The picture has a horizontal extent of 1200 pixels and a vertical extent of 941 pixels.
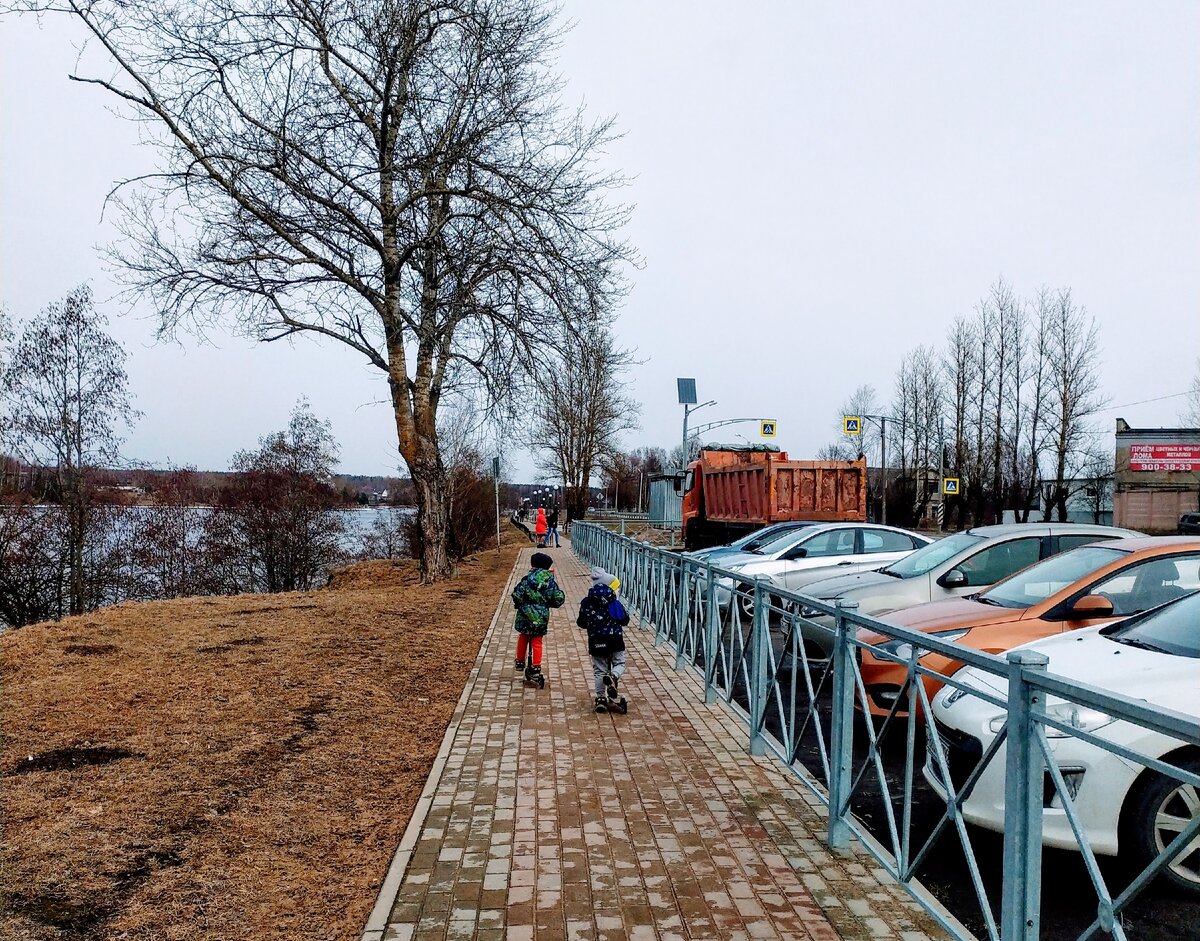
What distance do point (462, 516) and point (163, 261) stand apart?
18.0m

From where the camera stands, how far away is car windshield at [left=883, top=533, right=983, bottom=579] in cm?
872

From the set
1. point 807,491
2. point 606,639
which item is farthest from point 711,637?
point 807,491

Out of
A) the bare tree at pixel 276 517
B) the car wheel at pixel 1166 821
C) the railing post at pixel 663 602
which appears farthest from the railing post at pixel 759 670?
the bare tree at pixel 276 517

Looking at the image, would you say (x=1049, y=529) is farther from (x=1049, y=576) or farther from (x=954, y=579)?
(x=1049, y=576)

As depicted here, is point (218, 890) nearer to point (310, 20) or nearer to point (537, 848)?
point (537, 848)

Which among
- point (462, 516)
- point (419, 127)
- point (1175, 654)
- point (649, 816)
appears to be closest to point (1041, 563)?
point (1175, 654)

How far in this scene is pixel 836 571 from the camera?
38.3 ft

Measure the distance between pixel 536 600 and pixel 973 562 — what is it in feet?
14.3

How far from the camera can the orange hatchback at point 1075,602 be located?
564 centimetres

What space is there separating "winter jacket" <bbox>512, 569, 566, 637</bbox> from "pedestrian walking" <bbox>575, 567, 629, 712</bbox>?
865mm

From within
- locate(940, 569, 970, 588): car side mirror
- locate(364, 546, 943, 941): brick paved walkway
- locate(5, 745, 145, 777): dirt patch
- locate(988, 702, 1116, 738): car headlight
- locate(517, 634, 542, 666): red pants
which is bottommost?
locate(364, 546, 943, 941): brick paved walkway

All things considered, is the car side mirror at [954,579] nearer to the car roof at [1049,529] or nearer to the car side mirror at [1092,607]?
the car roof at [1049,529]

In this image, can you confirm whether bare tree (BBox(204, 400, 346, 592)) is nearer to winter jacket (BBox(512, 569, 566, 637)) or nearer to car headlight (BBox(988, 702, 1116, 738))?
winter jacket (BBox(512, 569, 566, 637))

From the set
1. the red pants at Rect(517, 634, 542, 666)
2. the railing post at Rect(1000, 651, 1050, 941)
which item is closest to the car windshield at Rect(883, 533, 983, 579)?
the red pants at Rect(517, 634, 542, 666)
